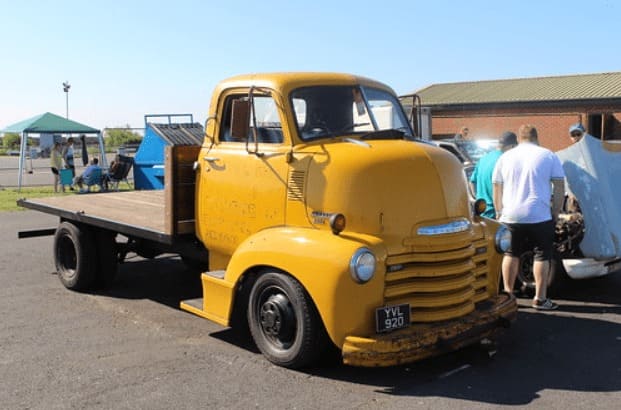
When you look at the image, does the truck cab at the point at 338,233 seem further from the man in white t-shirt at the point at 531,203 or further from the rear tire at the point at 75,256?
the rear tire at the point at 75,256

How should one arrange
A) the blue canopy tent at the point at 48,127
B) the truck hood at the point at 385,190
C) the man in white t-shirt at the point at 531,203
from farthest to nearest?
1. the blue canopy tent at the point at 48,127
2. the man in white t-shirt at the point at 531,203
3. the truck hood at the point at 385,190

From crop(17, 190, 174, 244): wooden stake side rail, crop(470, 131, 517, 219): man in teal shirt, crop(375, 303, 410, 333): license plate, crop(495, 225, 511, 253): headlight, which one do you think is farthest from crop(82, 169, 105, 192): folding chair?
crop(375, 303, 410, 333): license plate

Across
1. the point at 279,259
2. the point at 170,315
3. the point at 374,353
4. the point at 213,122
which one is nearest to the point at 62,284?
the point at 170,315

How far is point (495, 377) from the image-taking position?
4.90 m

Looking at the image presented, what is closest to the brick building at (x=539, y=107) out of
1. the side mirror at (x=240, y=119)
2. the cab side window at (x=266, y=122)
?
the cab side window at (x=266, y=122)

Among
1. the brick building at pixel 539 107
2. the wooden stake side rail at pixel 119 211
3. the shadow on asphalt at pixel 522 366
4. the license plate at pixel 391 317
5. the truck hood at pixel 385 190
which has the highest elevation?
the brick building at pixel 539 107

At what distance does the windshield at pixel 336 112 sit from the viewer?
554cm

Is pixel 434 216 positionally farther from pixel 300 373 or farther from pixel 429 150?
pixel 300 373

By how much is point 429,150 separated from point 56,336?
372 centimetres

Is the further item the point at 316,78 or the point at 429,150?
the point at 316,78

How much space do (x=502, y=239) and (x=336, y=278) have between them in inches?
72.2

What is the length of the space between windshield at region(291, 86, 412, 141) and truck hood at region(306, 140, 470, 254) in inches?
14.2

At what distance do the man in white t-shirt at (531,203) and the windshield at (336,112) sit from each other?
5.11 ft

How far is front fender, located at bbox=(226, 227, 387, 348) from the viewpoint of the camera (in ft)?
15.0
